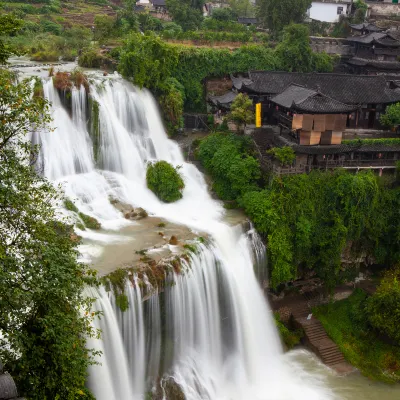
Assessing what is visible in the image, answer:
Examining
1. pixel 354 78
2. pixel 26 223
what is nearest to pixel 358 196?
pixel 354 78

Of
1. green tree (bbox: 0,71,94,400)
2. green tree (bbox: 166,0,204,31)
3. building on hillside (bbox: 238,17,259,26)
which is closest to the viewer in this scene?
green tree (bbox: 0,71,94,400)

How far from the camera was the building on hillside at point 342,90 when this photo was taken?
31.9 metres

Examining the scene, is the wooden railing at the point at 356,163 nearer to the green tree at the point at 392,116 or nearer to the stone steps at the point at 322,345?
the green tree at the point at 392,116

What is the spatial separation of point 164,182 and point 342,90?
13.9m

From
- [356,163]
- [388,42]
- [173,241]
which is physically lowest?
[173,241]

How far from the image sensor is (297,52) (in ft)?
132

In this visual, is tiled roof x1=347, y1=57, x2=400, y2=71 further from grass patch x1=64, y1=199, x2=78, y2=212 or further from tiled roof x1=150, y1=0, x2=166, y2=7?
grass patch x1=64, y1=199, x2=78, y2=212

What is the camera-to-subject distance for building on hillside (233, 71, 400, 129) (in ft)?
105

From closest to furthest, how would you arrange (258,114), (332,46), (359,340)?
(359,340), (258,114), (332,46)

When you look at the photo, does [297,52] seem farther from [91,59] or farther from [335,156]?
[91,59]

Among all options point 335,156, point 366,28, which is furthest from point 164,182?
point 366,28

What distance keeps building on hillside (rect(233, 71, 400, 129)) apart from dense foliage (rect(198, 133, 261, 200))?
356 cm

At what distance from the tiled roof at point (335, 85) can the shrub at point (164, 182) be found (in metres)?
8.19

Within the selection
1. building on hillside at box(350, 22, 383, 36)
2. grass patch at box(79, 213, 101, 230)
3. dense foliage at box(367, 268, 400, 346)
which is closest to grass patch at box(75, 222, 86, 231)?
grass patch at box(79, 213, 101, 230)
